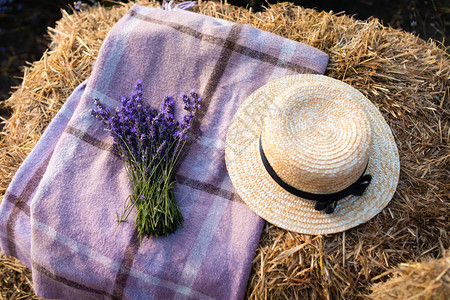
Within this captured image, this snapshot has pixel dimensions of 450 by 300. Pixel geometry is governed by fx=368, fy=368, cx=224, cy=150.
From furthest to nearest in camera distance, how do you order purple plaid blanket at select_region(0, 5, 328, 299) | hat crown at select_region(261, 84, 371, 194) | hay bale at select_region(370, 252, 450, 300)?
1. purple plaid blanket at select_region(0, 5, 328, 299)
2. hat crown at select_region(261, 84, 371, 194)
3. hay bale at select_region(370, 252, 450, 300)

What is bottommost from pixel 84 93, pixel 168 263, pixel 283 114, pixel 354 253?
pixel 168 263

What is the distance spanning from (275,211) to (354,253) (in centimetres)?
41

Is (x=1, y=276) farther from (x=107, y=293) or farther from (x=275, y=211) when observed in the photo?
(x=275, y=211)

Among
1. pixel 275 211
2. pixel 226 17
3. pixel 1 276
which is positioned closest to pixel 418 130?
pixel 275 211

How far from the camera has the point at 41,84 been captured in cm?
227

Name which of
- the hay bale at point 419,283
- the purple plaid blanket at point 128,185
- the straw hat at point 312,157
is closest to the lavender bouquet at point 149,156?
the purple plaid blanket at point 128,185

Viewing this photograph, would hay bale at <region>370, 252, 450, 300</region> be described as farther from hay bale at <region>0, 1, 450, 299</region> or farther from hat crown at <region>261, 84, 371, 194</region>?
hat crown at <region>261, 84, 371, 194</region>

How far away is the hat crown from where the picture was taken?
1488 mm

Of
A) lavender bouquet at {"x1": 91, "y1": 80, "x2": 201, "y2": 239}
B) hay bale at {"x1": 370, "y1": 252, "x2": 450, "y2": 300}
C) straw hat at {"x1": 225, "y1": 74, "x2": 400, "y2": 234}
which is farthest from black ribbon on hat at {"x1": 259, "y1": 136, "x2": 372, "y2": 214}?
lavender bouquet at {"x1": 91, "y1": 80, "x2": 201, "y2": 239}

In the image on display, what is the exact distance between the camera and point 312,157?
1.50 meters

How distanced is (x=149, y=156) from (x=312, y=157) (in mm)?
750

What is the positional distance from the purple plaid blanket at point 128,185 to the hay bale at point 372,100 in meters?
0.17

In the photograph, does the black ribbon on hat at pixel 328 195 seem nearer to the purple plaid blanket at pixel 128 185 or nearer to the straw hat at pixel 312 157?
the straw hat at pixel 312 157

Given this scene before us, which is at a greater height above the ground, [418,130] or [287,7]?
[287,7]
